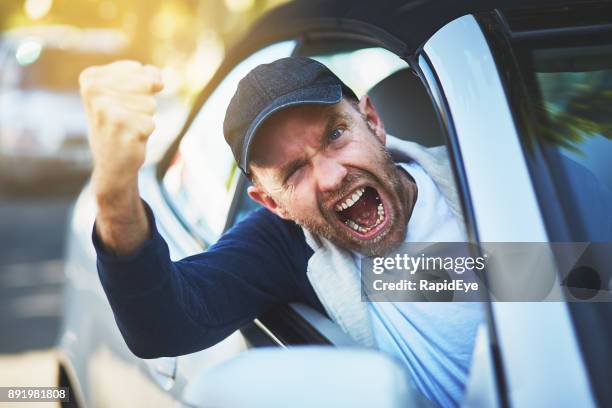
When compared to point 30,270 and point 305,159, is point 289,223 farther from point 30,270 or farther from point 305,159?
point 30,270

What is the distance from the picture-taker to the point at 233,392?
1.13m

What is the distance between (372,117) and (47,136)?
684cm

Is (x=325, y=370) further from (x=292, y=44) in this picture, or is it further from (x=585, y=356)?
(x=292, y=44)

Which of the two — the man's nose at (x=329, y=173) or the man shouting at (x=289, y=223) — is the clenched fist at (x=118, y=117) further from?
the man's nose at (x=329, y=173)

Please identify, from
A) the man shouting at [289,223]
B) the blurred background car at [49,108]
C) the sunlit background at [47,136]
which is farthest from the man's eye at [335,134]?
the blurred background car at [49,108]

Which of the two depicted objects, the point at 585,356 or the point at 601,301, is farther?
the point at 601,301

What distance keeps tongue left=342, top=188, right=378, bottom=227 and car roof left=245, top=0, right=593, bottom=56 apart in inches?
10.1

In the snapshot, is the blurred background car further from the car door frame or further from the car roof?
the car door frame

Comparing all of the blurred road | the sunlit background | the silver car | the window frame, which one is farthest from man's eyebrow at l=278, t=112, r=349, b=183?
the blurred road

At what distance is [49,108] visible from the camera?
7.68 meters

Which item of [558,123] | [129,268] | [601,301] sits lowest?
[601,301]

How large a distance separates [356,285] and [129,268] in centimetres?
40

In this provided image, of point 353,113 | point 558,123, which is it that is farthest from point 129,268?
point 558,123

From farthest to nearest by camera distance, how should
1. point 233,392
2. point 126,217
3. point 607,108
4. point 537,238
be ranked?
1. point 607,108
2. point 126,217
3. point 537,238
4. point 233,392
